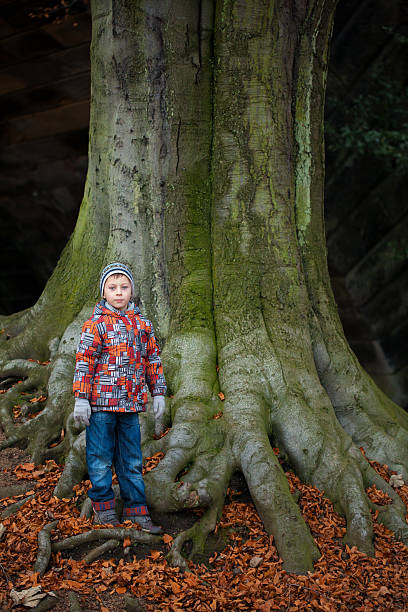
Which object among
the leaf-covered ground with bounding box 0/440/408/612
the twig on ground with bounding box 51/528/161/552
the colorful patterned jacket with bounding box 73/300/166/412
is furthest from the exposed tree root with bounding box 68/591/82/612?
the colorful patterned jacket with bounding box 73/300/166/412

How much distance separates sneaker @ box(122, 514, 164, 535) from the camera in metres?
3.20

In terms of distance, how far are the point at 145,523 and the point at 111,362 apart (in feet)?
3.15

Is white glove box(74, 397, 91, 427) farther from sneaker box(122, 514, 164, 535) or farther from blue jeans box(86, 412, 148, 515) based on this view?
sneaker box(122, 514, 164, 535)

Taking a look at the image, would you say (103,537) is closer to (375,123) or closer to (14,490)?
(14,490)

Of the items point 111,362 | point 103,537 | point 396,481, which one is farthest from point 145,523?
point 396,481

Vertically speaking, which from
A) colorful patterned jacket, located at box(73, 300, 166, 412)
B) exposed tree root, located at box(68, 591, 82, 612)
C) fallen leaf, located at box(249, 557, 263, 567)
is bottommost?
exposed tree root, located at box(68, 591, 82, 612)

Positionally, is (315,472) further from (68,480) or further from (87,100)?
(87,100)

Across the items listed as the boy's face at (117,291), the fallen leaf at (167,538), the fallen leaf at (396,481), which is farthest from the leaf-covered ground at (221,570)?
the boy's face at (117,291)

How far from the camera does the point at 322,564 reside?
320 centimetres

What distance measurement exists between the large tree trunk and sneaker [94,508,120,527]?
91 centimetres

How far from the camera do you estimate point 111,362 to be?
10.4ft

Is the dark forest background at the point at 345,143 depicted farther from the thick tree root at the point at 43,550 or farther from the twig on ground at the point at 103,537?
the thick tree root at the point at 43,550

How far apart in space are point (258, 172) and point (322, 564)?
2896mm

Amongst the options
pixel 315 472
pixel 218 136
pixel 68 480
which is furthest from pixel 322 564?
pixel 218 136
